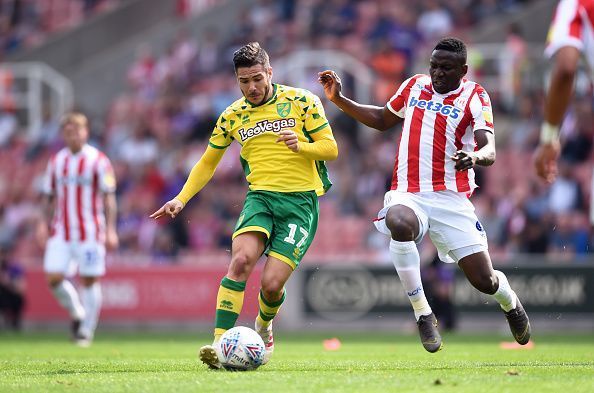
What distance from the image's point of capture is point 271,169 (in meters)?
9.58

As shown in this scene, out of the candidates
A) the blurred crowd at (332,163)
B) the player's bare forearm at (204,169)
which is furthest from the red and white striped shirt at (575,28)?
the blurred crowd at (332,163)

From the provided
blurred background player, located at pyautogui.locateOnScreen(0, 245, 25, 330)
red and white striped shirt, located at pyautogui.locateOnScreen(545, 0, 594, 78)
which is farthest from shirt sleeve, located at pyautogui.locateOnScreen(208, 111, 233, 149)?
blurred background player, located at pyautogui.locateOnScreen(0, 245, 25, 330)

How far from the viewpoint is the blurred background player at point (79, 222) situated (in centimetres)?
1474

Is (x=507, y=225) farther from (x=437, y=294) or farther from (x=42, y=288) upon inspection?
(x=42, y=288)

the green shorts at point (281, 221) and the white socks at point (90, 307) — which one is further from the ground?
the green shorts at point (281, 221)

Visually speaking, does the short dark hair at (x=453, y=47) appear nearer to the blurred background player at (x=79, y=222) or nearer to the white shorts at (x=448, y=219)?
the white shorts at (x=448, y=219)

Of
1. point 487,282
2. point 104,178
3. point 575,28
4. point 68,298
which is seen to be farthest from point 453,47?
point 68,298

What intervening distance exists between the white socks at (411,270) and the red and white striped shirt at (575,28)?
9.86 feet

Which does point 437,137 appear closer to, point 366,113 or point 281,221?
point 366,113

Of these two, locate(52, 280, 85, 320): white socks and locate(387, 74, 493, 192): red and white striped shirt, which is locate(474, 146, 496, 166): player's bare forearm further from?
locate(52, 280, 85, 320): white socks

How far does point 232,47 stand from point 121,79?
17.0 feet

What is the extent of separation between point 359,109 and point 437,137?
853mm

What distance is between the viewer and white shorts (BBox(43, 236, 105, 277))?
14.8m

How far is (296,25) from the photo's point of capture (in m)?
25.4
